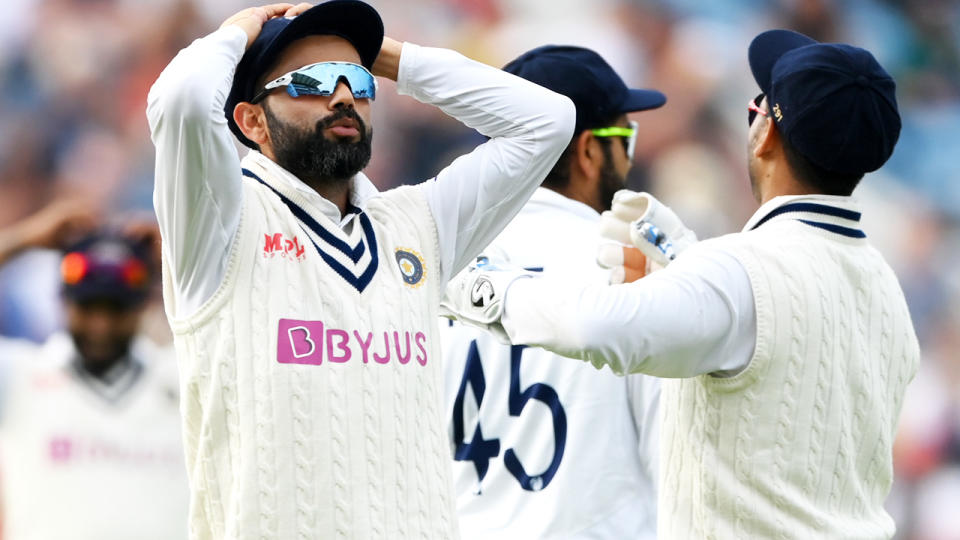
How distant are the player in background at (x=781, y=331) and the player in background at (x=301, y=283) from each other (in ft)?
0.75

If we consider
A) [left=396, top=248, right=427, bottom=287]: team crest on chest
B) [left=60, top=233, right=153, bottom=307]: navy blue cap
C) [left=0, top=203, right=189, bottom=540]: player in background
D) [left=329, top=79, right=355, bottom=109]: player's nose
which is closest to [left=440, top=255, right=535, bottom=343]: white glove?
[left=396, top=248, right=427, bottom=287]: team crest on chest

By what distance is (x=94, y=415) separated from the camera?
5945 mm

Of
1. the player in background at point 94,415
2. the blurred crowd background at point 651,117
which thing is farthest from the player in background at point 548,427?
the blurred crowd background at point 651,117

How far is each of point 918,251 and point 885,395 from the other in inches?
215

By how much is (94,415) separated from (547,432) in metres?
2.80

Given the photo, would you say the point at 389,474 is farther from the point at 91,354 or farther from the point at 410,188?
the point at 91,354

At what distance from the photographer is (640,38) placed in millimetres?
8242

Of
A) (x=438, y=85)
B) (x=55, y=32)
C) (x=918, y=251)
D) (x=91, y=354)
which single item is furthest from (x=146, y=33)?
(x=438, y=85)

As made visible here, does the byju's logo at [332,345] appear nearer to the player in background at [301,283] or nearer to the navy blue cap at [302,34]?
the player in background at [301,283]

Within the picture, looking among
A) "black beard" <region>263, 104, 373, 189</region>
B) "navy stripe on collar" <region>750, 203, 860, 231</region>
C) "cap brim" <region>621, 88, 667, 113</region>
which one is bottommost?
"navy stripe on collar" <region>750, 203, 860, 231</region>

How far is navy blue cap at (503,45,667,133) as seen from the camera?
4.29 metres

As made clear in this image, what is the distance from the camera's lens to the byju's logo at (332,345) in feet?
8.58

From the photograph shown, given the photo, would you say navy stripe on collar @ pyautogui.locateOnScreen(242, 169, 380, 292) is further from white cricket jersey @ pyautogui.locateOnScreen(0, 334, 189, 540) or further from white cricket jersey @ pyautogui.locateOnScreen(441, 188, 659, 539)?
white cricket jersey @ pyautogui.locateOnScreen(0, 334, 189, 540)

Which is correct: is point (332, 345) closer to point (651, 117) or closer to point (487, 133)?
point (487, 133)
